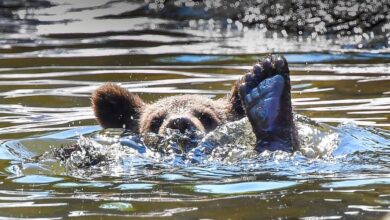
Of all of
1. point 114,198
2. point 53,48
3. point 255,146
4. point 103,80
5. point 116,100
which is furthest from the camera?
point 53,48

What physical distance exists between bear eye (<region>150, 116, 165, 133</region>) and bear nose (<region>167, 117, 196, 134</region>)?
73 centimetres

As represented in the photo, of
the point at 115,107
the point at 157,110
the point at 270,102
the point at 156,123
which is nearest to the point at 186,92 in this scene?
the point at 115,107

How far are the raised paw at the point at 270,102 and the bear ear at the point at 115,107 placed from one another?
177 centimetres

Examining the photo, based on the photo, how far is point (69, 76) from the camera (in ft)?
40.7

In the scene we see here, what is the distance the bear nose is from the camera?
8.15 m

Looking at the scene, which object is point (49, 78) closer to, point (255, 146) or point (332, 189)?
point (255, 146)

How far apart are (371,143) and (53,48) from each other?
7.14 meters

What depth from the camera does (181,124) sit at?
321 inches

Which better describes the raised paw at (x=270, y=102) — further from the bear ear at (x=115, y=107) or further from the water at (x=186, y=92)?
the bear ear at (x=115, y=107)

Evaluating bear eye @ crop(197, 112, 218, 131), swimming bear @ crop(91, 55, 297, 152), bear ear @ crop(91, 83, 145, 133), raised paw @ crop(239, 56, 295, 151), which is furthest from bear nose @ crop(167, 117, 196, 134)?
bear ear @ crop(91, 83, 145, 133)

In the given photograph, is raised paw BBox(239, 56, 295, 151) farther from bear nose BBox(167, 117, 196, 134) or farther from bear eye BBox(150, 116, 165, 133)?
bear eye BBox(150, 116, 165, 133)

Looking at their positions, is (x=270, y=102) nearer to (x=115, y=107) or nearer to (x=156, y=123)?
(x=156, y=123)

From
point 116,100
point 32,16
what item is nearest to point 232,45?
point 32,16

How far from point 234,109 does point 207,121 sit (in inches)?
19.6
